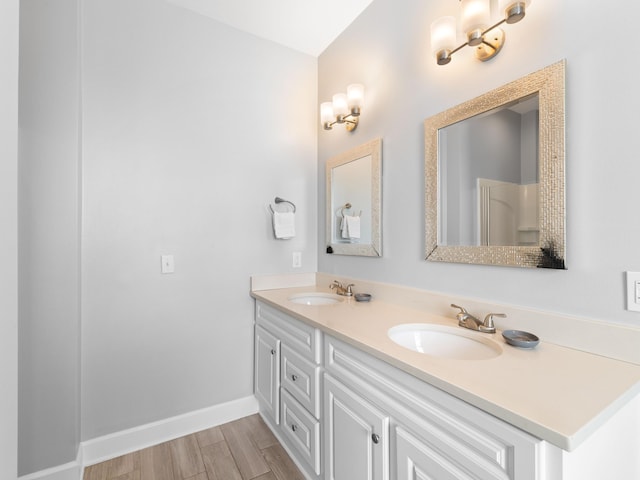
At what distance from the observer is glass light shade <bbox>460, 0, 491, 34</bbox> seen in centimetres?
112

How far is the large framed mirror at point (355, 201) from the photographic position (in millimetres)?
1760

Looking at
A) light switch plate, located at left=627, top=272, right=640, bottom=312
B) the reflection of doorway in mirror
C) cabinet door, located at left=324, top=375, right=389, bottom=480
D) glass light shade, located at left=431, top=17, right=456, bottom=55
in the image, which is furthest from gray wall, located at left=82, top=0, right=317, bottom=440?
light switch plate, located at left=627, top=272, right=640, bottom=312

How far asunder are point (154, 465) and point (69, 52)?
211cm

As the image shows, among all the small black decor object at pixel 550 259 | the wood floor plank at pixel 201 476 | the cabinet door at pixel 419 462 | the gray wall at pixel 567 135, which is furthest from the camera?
the wood floor plank at pixel 201 476

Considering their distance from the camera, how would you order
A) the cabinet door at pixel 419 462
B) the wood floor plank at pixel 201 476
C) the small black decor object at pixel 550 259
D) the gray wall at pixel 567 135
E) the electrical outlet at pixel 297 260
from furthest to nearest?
the electrical outlet at pixel 297 260
the wood floor plank at pixel 201 476
the small black decor object at pixel 550 259
the gray wall at pixel 567 135
the cabinet door at pixel 419 462

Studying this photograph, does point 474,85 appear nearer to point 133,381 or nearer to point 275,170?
point 275,170

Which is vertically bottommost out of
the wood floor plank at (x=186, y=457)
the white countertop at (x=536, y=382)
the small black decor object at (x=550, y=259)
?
the wood floor plank at (x=186, y=457)

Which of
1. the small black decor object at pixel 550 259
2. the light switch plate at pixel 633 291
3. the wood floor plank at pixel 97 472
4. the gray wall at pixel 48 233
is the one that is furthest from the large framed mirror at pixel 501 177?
the wood floor plank at pixel 97 472

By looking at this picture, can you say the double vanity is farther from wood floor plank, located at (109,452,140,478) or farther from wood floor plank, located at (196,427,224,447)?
wood floor plank, located at (109,452,140,478)

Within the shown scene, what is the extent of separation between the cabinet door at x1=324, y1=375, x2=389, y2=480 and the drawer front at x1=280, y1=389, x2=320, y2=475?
0.09 meters

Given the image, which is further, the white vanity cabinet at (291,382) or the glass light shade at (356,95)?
the glass light shade at (356,95)

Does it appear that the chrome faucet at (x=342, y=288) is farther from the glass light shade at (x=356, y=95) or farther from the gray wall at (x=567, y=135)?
the glass light shade at (x=356, y=95)

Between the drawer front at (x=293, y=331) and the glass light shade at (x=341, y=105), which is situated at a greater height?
the glass light shade at (x=341, y=105)

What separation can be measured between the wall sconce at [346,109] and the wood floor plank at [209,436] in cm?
206
